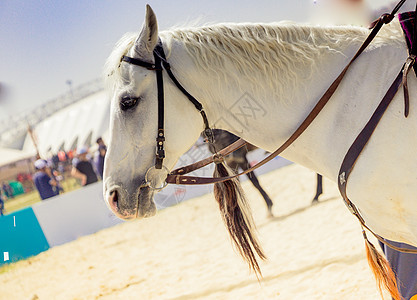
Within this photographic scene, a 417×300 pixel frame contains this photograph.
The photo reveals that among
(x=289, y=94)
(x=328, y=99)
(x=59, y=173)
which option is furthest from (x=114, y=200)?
(x=59, y=173)

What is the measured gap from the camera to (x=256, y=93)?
181cm

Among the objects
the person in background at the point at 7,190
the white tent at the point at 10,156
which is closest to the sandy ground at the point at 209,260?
the person in background at the point at 7,190

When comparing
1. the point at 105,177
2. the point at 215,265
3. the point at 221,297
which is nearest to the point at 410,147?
the point at 105,177

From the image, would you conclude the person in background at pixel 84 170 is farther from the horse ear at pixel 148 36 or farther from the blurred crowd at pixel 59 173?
the horse ear at pixel 148 36

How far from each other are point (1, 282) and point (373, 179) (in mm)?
7009

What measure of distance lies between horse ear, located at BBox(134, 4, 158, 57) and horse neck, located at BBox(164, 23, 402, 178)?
5.8 inches

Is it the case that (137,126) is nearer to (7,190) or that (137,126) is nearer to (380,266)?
(380,266)

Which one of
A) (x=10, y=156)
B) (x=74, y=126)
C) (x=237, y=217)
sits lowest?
(x=74, y=126)

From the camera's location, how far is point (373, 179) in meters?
1.59

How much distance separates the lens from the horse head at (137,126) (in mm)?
1760

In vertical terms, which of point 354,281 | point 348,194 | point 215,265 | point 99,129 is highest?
point 348,194

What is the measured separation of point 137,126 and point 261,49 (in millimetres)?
683

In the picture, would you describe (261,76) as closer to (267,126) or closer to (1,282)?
(267,126)

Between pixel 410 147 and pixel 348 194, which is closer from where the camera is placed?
pixel 410 147
